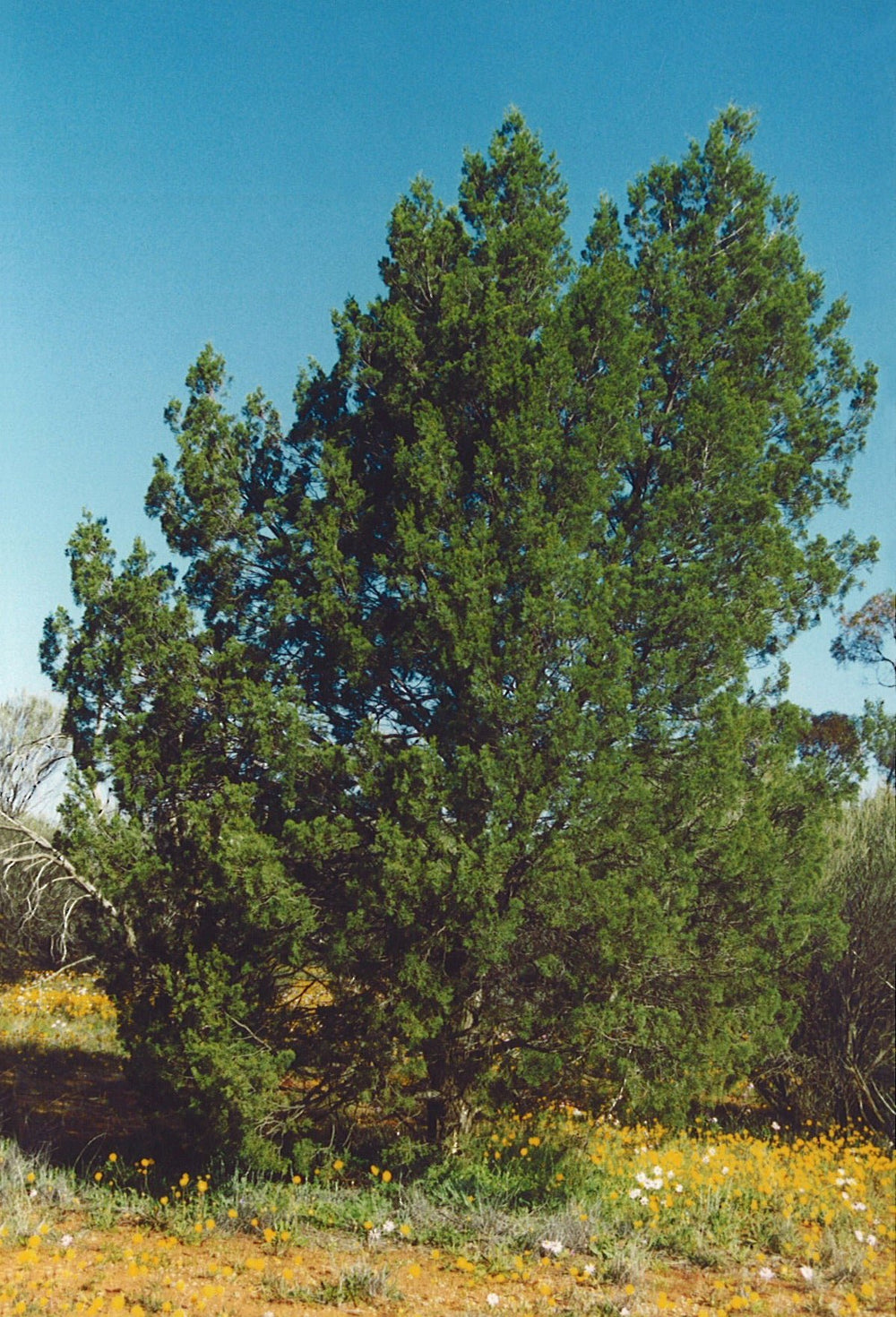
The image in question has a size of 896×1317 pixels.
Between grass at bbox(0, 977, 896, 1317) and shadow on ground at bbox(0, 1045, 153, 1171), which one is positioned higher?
grass at bbox(0, 977, 896, 1317)

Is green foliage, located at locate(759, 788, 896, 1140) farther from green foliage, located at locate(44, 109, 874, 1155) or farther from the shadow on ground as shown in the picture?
the shadow on ground

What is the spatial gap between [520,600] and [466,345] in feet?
7.41

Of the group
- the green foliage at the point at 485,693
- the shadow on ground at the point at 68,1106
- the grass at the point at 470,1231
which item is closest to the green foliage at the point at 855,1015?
the grass at the point at 470,1231

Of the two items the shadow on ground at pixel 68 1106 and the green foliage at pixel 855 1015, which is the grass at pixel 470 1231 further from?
the green foliage at pixel 855 1015

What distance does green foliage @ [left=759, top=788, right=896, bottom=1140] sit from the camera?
31.9 ft

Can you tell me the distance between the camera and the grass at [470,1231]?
16.8 feet

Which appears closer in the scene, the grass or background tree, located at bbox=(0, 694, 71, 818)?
the grass

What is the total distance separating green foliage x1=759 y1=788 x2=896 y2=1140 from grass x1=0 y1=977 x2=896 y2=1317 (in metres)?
1.52

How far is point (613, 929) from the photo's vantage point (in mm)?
5965

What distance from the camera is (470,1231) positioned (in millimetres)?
6004

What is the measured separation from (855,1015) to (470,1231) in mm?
5610

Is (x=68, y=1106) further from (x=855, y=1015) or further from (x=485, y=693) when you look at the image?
(x=855, y=1015)

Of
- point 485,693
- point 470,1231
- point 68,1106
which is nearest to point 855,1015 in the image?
point 470,1231

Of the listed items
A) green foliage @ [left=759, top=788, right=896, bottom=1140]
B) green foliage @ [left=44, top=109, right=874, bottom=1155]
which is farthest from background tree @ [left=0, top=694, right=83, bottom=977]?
green foliage @ [left=759, top=788, right=896, bottom=1140]
